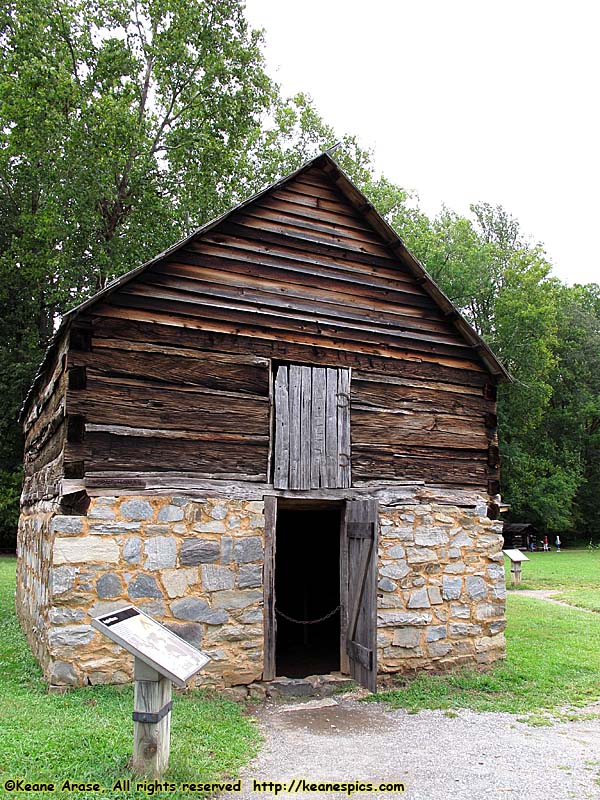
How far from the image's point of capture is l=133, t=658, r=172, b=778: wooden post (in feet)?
16.4

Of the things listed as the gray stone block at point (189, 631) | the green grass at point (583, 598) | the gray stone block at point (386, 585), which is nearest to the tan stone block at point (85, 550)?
the gray stone block at point (189, 631)

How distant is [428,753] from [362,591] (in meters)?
2.61

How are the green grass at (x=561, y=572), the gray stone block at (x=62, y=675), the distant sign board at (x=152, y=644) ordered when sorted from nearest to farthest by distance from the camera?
the distant sign board at (x=152, y=644)
the gray stone block at (x=62, y=675)
the green grass at (x=561, y=572)

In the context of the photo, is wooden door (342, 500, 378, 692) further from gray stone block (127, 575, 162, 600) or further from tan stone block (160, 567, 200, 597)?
gray stone block (127, 575, 162, 600)

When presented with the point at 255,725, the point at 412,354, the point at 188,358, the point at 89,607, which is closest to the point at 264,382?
the point at 188,358

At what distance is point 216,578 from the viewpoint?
818 cm

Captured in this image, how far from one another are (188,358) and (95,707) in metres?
3.89

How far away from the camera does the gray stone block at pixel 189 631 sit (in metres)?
7.87

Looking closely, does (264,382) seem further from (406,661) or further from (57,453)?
(406,661)

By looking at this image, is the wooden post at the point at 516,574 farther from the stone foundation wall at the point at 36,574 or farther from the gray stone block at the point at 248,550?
the gray stone block at the point at 248,550

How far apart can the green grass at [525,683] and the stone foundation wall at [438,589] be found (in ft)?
1.12

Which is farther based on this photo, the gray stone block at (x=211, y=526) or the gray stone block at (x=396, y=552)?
the gray stone block at (x=396, y=552)

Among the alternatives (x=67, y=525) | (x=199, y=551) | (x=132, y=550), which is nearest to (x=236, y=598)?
(x=199, y=551)

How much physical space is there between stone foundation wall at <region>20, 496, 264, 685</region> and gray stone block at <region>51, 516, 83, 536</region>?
0.03 feet
